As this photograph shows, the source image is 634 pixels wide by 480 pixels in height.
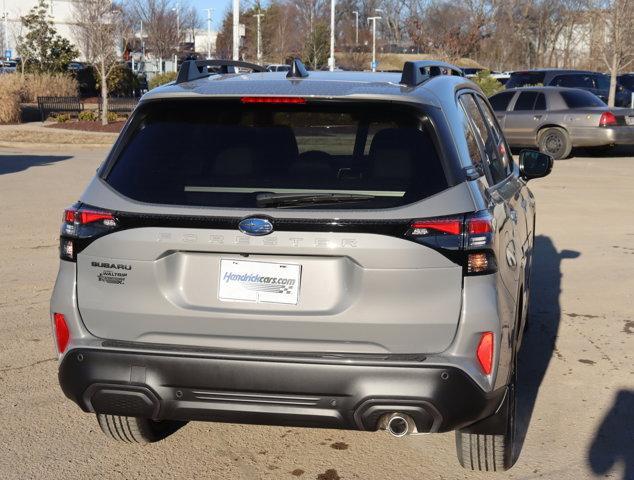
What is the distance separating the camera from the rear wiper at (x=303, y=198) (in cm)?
361

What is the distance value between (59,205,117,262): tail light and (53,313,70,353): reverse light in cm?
25

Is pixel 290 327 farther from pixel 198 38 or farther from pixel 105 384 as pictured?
pixel 198 38

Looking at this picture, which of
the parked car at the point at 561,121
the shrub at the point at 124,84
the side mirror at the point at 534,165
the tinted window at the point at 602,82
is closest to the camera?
the side mirror at the point at 534,165

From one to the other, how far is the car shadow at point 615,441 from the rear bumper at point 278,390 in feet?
3.23

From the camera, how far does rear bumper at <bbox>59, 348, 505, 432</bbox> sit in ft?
11.6

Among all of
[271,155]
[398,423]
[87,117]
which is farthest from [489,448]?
[87,117]

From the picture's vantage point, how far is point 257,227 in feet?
11.7

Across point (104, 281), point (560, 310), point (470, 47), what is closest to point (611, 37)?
point (470, 47)

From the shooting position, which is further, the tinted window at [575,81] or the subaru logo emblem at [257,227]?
the tinted window at [575,81]

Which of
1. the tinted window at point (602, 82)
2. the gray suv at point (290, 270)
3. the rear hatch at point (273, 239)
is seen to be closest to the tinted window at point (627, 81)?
the tinted window at point (602, 82)

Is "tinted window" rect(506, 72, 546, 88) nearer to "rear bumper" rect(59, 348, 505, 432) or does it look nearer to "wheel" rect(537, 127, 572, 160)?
"wheel" rect(537, 127, 572, 160)

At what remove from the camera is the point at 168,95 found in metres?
3.98

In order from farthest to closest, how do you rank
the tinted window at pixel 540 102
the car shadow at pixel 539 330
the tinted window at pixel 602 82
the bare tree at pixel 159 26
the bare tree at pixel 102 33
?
1. the bare tree at pixel 159 26
2. the bare tree at pixel 102 33
3. the tinted window at pixel 602 82
4. the tinted window at pixel 540 102
5. the car shadow at pixel 539 330

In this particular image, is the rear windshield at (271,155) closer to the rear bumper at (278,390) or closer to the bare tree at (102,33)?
the rear bumper at (278,390)
